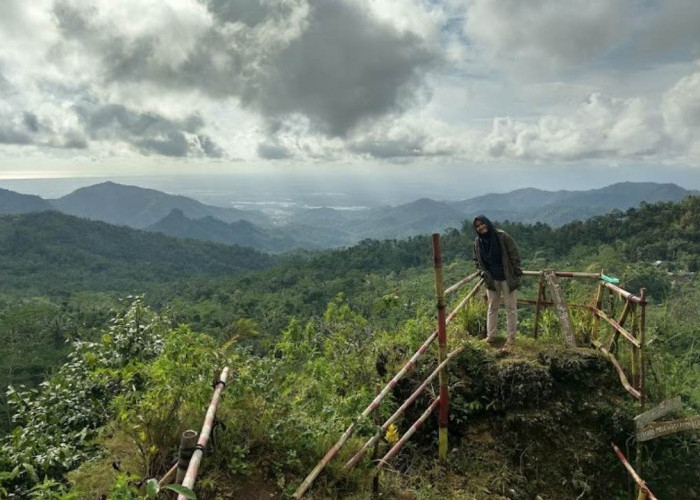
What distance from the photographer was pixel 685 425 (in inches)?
163

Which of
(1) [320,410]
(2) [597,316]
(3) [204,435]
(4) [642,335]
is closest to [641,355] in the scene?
(4) [642,335]

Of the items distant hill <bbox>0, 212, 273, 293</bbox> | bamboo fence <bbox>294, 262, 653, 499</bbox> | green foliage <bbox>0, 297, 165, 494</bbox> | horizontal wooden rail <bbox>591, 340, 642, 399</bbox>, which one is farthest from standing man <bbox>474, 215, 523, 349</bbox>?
distant hill <bbox>0, 212, 273, 293</bbox>

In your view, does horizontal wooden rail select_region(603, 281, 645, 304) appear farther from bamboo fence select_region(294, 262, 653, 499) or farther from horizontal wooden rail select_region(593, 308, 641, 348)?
horizontal wooden rail select_region(593, 308, 641, 348)

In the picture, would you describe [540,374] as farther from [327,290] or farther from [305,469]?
[327,290]

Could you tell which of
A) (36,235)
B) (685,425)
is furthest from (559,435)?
(36,235)

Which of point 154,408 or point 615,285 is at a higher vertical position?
Answer: point 615,285

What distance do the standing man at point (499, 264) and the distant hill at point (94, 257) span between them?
10738cm

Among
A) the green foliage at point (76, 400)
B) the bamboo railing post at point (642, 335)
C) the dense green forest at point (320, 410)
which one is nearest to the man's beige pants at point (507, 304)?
the dense green forest at point (320, 410)

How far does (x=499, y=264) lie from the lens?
5633 mm

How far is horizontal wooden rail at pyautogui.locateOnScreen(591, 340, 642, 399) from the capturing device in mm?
4711

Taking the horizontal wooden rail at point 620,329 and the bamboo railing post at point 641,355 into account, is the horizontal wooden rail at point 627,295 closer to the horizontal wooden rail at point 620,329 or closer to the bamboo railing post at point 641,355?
the bamboo railing post at point 641,355

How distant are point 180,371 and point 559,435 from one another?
3.93m

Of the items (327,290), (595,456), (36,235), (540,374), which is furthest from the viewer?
(36,235)

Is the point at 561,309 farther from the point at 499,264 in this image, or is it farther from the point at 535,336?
the point at 499,264
